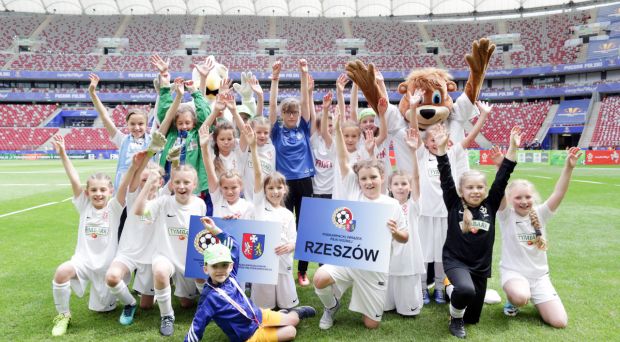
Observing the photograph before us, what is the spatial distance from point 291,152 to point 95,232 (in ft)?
7.12

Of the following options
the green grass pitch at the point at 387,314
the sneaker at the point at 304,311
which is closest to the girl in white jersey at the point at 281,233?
the sneaker at the point at 304,311

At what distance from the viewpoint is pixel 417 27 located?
54469 millimetres

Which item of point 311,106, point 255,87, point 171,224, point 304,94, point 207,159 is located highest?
point 255,87

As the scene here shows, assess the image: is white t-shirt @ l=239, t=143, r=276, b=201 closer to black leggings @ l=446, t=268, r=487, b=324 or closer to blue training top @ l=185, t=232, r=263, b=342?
blue training top @ l=185, t=232, r=263, b=342

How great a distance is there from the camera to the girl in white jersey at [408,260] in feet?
12.9

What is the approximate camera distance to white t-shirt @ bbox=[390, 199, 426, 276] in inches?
156

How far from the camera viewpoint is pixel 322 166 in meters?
5.25

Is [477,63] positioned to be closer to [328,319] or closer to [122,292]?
[328,319]

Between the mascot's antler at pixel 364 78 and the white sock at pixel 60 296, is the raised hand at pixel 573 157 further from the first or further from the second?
the white sock at pixel 60 296

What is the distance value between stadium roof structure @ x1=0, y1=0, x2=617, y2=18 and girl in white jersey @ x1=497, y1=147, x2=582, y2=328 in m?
48.2

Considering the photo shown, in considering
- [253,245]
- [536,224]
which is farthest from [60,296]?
[536,224]

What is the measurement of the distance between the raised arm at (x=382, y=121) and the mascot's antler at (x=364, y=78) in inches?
3.6

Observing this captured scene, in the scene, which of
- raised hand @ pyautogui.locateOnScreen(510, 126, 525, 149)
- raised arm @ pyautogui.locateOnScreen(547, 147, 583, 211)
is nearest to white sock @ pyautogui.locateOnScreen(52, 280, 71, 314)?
raised hand @ pyautogui.locateOnScreen(510, 126, 525, 149)

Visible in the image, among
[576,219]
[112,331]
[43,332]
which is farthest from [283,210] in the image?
[576,219]
